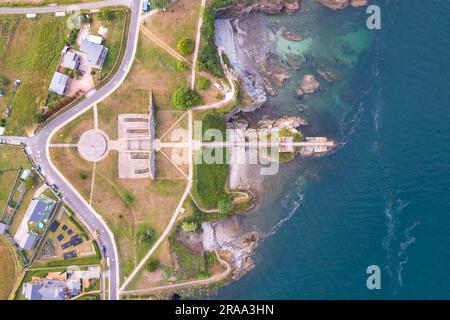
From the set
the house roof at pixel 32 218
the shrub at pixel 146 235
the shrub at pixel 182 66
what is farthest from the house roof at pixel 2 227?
the shrub at pixel 182 66

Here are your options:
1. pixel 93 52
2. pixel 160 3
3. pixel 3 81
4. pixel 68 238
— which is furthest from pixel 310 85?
pixel 3 81

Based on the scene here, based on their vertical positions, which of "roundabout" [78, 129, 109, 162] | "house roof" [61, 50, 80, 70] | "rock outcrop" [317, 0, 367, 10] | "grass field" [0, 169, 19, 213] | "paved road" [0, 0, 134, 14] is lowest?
"grass field" [0, 169, 19, 213]

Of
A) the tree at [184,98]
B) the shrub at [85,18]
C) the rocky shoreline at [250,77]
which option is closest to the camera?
the tree at [184,98]

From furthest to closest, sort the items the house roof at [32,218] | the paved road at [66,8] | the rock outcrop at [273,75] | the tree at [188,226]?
the rock outcrop at [273,75] → the paved road at [66,8] → the tree at [188,226] → the house roof at [32,218]

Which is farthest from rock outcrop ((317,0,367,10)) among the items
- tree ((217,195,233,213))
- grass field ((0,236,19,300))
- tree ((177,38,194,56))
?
grass field ((0,236,19,300))

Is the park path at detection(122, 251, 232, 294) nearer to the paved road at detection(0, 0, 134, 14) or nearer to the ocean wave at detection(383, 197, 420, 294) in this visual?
the ocean wave at detection(383, 197, 420, 294)

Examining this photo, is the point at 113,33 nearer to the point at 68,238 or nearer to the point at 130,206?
the point at 130,206

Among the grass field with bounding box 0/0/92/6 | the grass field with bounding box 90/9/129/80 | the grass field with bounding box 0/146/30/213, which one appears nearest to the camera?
the grass field with bounding box 0/146/30/213

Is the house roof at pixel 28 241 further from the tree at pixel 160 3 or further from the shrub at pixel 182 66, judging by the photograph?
the tree at pixel 160 3
